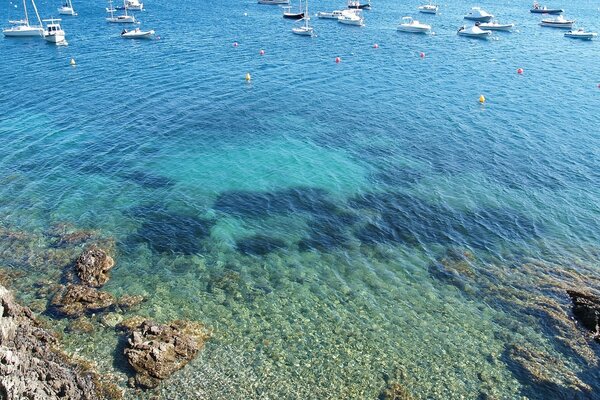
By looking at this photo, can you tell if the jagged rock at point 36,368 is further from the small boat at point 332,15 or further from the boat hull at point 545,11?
the boat hull at point 545,11

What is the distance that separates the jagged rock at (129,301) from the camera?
1109 inches

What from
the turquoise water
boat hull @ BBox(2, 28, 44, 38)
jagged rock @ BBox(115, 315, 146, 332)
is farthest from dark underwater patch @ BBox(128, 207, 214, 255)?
boat hull @ BBox(2, 28, 44, 38)

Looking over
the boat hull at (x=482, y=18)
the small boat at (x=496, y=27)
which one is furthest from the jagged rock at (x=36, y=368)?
the boat hull at (x=482, y=18)

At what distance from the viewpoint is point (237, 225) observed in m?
37.2

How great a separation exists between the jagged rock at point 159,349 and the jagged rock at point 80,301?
3302 millimetres

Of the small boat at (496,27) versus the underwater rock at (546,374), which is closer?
the underwater rock at (546,374)

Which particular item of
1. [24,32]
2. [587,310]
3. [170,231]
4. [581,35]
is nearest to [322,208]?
[170,231]

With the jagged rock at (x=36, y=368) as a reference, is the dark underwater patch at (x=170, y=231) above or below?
below

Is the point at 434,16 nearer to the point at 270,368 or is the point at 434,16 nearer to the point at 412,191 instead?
the point at 412,191

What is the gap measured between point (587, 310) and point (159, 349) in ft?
82.7

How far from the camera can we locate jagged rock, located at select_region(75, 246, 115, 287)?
29.7m

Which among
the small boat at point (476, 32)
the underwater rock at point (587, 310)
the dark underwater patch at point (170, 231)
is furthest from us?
the small boat at point (476, 32)

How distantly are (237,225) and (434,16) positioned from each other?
379 ft

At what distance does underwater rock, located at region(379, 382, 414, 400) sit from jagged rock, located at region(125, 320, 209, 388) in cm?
1006
